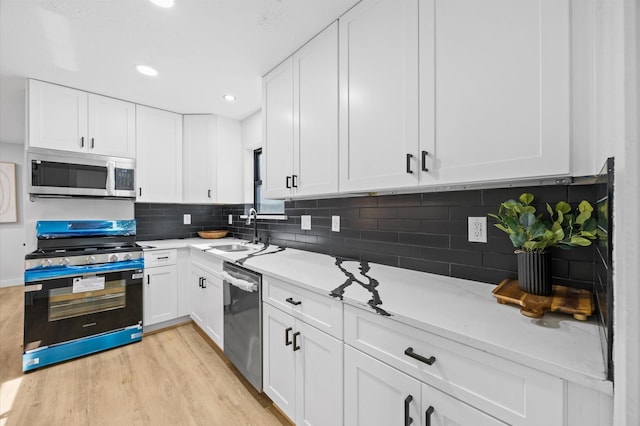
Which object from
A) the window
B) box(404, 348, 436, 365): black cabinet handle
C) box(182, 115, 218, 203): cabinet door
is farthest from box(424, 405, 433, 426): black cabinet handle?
box(182, 115, 218, 203): cabinet door

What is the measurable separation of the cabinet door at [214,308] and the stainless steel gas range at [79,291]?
28.5 inches

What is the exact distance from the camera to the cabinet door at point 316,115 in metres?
1.65

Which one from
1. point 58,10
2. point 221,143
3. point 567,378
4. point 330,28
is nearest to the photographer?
point 567,378

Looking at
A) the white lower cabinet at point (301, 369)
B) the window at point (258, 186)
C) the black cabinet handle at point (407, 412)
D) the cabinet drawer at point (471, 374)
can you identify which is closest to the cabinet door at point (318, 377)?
the white lower cabinet at point (301, 369)

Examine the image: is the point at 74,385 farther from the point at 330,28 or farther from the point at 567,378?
the point at 330,28

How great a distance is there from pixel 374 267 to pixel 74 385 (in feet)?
7.83

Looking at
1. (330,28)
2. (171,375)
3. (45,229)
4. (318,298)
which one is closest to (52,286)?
(45,229)

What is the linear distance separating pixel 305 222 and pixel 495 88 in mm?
1684

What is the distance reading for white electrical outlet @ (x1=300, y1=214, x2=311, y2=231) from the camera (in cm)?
235

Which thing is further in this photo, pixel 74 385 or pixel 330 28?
pixel 74 385

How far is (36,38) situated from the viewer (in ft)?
5.86

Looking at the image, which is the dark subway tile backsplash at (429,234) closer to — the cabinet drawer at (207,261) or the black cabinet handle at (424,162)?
the black cabinet handle at (424,162)

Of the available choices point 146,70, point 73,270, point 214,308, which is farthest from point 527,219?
point 73,270

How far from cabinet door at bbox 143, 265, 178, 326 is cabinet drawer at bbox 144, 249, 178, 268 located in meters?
0.04
